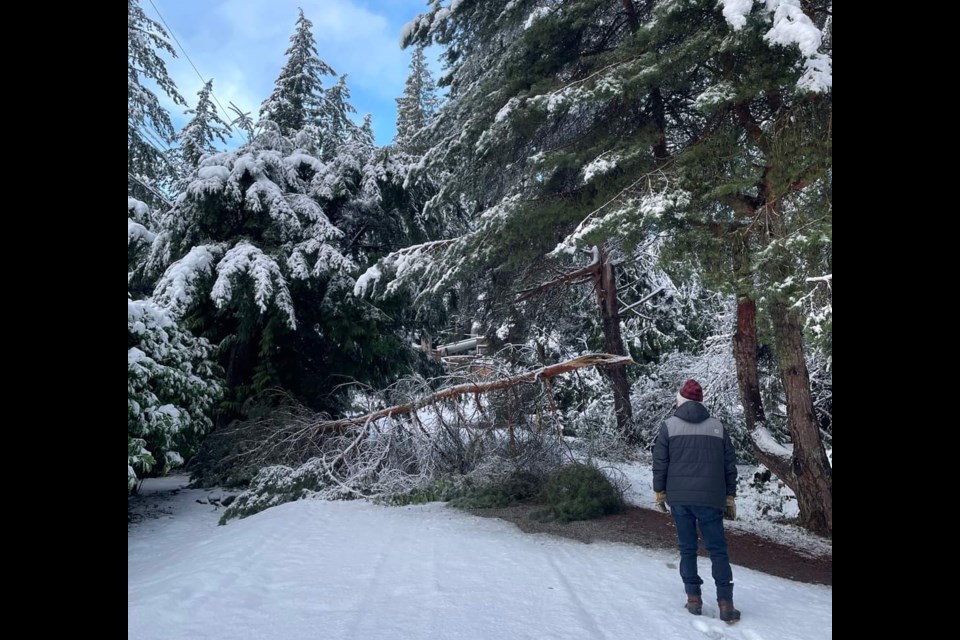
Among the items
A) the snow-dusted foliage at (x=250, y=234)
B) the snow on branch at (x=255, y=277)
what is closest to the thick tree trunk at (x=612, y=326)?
the snow-dusted foliage at (x=250, y=234)

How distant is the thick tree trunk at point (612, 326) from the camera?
1297 centimetres

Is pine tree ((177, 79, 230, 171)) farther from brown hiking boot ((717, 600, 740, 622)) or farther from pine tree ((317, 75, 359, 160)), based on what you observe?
brown hiking boot ((717, 600, 740, 622))

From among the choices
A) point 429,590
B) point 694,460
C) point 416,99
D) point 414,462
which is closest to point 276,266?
point 414,462

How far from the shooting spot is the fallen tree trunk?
30.6ft

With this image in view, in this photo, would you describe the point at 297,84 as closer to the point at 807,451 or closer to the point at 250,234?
the point at 250,234

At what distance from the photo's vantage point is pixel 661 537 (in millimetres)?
6930

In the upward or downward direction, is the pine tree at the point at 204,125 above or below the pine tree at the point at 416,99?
below

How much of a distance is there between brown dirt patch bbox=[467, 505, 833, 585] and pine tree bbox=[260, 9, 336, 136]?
13599 millimetres

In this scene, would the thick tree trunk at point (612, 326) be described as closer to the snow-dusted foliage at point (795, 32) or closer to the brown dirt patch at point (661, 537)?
the brown dirt patch at point (661, 537)

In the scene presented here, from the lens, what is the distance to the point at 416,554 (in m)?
5.88

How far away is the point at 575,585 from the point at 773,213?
437 cm

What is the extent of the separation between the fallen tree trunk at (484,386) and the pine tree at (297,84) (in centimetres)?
1024

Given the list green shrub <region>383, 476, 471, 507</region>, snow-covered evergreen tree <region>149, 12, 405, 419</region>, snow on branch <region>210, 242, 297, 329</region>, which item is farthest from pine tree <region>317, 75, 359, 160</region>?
green shrub <region>383, 476, 471, 507</region>
